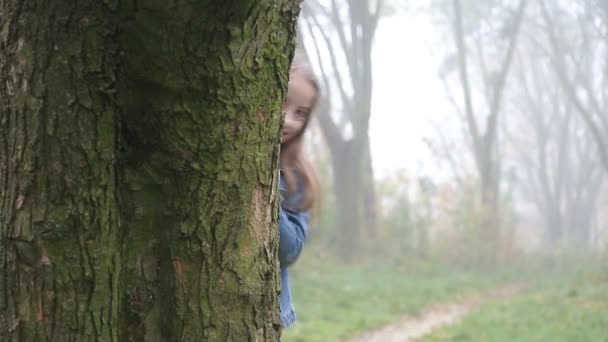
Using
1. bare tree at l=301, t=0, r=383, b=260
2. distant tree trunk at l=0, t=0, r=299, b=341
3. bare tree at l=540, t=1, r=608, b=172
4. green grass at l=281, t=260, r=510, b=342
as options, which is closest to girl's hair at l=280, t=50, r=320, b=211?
distant tree trunk at l=0, t=0, r=299, b=341

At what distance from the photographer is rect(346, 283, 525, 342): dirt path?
7832 millimetres

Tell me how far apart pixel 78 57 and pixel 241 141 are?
0.39 m

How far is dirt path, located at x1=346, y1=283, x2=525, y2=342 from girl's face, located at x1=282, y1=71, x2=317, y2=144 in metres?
5.53

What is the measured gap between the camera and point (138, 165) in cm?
161

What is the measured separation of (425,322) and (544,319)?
1.45 m

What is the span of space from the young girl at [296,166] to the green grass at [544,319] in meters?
5.44

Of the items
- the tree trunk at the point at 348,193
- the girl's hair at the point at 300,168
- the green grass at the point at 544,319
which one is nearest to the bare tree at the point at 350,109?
the tree trunk at the point at 348,193

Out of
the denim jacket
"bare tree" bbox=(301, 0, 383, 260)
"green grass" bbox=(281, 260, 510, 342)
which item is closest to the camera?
the denim jacket

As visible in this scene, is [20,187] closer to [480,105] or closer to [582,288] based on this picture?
[582,288]

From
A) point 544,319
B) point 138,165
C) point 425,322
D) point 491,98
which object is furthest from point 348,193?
point 138,165

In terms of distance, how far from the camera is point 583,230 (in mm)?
32219

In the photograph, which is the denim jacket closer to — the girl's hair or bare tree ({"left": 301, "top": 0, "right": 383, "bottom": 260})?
the girl's hair

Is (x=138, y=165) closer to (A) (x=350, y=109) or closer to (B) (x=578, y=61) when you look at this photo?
(A) (x=350, y=109)

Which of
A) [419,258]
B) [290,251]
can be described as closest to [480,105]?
[419,258]
